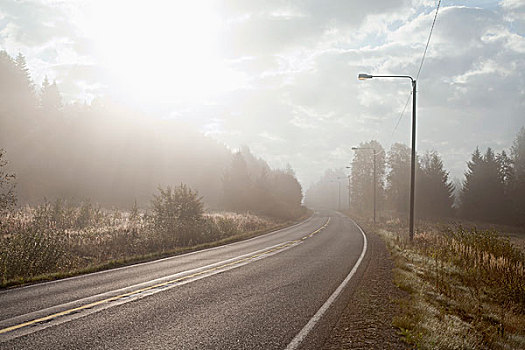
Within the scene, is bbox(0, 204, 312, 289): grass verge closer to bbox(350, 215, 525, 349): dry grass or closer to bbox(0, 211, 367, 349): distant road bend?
bbox(0, 211, 367, 349): distant road bend

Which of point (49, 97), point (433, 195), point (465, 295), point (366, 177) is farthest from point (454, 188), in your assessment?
point (49, 97)

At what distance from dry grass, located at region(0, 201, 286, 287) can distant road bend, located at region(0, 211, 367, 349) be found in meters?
1.74

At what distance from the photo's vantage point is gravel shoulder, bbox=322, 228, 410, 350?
5.49 metres

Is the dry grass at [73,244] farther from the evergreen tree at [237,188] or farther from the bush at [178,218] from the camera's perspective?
the evergreen tree at [237,188]

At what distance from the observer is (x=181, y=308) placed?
22.9 ft

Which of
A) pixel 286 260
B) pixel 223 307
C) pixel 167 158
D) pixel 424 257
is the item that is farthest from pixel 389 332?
pixel 167 158

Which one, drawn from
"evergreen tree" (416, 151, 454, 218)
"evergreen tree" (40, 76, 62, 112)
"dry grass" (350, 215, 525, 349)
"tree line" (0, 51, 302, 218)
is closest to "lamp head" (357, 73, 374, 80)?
"dry grass" (350, 215, 525, 349)

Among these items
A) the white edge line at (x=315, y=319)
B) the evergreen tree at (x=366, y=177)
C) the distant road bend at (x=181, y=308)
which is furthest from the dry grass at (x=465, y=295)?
the evergreen tree at (x=366, y=177)

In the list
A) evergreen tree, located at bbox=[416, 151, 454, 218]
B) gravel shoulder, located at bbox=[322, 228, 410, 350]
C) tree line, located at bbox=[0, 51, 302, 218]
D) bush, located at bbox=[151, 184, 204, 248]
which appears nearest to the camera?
gravel shoulder, located at bbox=[322, 228, 410, 350]

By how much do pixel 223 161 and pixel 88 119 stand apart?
40420 millimetres

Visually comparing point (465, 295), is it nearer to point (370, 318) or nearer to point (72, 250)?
point (370, 318)

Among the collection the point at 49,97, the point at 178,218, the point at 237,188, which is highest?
the point at 49,97

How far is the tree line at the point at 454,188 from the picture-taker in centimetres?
5706

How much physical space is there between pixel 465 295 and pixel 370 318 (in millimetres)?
4071
